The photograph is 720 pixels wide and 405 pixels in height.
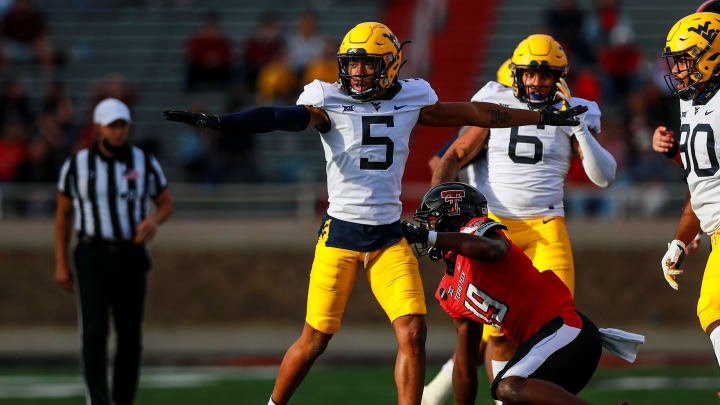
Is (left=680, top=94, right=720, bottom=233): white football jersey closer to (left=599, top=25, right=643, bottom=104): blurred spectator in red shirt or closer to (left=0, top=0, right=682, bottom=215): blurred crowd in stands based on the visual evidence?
(left=0, top=0, right=682, bottom=215): blurred crowd in stands

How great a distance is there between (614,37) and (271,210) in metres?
4.93

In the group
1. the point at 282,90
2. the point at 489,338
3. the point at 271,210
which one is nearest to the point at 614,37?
the point at 282,90

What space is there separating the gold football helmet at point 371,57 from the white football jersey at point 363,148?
0.06 meters

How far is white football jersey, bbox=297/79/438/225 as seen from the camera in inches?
227

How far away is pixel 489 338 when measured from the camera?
20.9 ft

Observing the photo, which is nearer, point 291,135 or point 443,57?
point 291,135

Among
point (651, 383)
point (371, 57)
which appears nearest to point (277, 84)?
point (651, 383)

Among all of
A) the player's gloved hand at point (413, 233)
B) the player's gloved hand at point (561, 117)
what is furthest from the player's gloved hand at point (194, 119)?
the player's gloved hand at point (561, 117)

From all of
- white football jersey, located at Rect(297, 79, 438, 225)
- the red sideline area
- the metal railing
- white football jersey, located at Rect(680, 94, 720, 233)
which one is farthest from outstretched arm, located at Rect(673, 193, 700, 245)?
the red sideline area

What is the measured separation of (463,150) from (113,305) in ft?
7.72

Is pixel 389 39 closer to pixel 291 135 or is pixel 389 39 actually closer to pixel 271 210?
pixel 271 210

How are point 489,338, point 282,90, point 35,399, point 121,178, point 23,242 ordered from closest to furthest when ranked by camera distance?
point 489,338 < point 121,178 < point 35,399 < point 23,242 < point 282,90

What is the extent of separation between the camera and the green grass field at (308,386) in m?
8.08

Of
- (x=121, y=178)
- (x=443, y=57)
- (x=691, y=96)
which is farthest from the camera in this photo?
(x=443, y=57)
